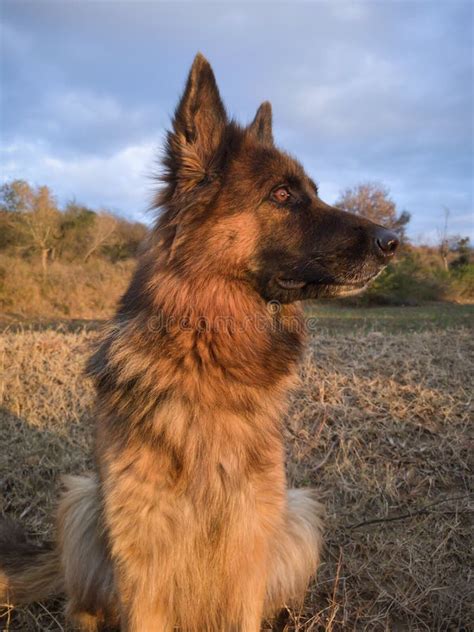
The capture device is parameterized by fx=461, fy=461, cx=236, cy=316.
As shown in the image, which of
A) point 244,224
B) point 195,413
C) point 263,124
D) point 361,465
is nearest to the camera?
point 195,413

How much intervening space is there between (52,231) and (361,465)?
19.1 meters

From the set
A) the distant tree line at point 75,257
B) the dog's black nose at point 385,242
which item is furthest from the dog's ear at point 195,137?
the distant tree line at point 75,257

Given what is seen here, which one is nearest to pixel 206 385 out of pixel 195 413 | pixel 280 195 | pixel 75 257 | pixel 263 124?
pixel 195 413

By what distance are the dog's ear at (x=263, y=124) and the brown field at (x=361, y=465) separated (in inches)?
Answer: 107

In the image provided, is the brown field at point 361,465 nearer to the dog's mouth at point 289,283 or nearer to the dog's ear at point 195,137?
the dog's mouth at point 289,283

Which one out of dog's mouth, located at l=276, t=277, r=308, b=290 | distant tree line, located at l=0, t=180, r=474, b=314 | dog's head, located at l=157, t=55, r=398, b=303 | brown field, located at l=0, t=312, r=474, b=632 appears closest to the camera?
dog's head, located at l=157, t=55, r=398, b=303

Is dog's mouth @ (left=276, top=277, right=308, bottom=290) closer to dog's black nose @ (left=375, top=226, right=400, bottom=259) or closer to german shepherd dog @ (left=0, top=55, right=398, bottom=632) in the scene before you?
german shepherd dog @ (left=0, top=55, right=398, bottom=632)

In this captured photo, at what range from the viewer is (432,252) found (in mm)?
35000

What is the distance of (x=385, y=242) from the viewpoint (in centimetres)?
242

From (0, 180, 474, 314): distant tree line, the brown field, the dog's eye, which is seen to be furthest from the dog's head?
(0, 180, 474, 314): distant tree line

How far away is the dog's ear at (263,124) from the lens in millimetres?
2967

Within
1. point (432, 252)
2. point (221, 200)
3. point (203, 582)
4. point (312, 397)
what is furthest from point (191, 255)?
point (432, 252)

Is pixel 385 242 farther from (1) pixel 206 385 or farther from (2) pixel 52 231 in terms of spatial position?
(2) pixel 52 231

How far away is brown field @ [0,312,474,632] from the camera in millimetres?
2889
